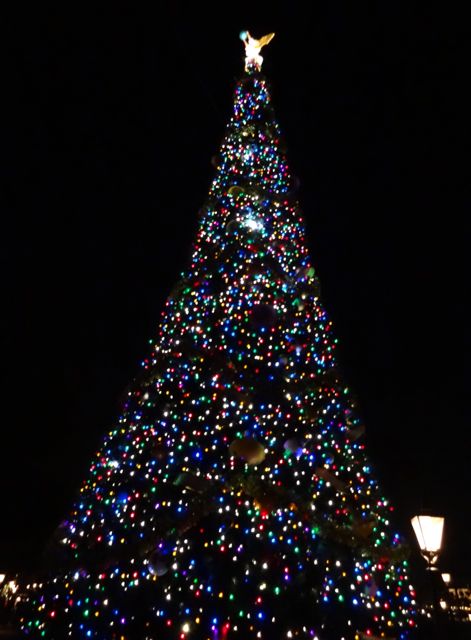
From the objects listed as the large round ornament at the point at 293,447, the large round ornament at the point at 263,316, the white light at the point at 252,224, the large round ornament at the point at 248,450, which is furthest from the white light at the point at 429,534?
the white light at the point at 252,224

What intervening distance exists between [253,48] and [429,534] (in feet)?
24.2

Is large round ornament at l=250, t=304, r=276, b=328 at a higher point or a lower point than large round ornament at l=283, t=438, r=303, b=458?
higher

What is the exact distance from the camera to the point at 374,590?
2787mm

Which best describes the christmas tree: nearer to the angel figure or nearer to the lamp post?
the lamp post

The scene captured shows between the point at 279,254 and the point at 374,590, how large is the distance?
3159 mm

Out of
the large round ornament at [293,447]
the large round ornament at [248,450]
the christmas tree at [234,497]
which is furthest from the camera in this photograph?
the large round ornament at [293,447]

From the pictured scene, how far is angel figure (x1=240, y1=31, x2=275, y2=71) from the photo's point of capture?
21.9 ft

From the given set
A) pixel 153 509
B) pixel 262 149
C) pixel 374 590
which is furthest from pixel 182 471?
pixel 262 149

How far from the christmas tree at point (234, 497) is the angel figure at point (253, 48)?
13.1 ft

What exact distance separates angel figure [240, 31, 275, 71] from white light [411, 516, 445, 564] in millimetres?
6639

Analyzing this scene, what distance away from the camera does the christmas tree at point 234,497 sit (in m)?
2.67

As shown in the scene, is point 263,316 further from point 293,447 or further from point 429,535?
point 429,535

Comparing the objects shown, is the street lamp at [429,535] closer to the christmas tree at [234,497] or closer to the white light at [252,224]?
the christmas tree at [234,497]

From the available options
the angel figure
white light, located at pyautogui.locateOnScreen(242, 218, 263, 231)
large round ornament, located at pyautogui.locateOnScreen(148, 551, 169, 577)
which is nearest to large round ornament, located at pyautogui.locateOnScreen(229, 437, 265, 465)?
large round ornament, located at pyautogui.locateOnScreen(148, 551, 169, 577)
